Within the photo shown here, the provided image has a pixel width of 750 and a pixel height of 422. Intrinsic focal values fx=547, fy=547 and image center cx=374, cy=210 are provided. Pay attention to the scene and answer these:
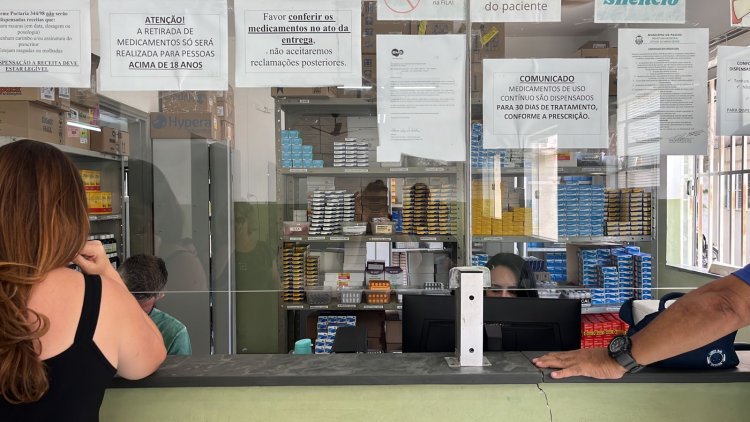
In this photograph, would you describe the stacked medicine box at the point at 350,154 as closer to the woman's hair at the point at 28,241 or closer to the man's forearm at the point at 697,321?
the man's forearm at the point at 697,321

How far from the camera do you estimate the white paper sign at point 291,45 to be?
6.92ft

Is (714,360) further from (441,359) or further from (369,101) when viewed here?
(369,101)

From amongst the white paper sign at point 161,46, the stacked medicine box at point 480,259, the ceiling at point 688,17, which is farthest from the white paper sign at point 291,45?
the stacked medicine box at point 480,259

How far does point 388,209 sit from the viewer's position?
363 centimetres

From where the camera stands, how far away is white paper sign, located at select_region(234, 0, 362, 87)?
2109 millimetres

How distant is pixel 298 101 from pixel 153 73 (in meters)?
1.41

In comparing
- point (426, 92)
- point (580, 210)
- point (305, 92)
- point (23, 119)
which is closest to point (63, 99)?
point (23, 119)

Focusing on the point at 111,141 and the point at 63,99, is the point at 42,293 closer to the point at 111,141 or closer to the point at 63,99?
the point at 63,99

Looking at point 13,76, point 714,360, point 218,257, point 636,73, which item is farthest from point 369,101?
point 218,257

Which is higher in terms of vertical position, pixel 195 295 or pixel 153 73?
pixel 153 73

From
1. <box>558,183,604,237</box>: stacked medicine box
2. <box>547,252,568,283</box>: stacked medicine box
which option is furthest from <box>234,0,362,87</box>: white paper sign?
<box>547,252,568,283</box>: stacked medicine box

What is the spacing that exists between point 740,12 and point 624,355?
1.62 metres

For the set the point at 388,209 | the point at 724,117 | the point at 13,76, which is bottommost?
the point at 388,209

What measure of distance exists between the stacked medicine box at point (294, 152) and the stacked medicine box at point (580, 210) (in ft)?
5.19
